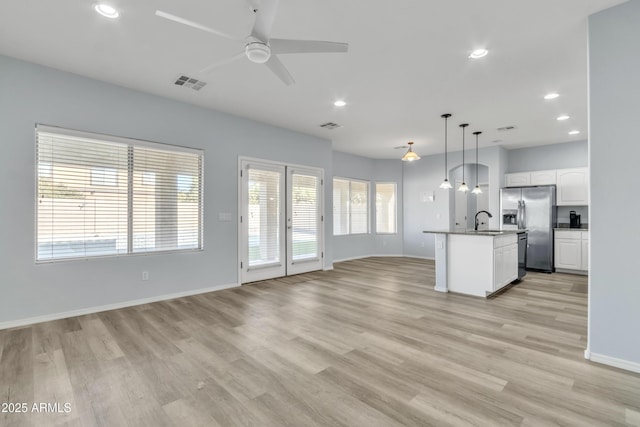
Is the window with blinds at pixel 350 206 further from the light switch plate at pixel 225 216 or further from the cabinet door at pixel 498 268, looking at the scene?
the cabinet door at pixel 498 268

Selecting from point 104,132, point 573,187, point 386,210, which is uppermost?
point 104,132

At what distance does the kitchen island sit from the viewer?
456 centimetres

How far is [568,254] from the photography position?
6.48m

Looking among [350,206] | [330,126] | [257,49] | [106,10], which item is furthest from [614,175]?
[350,206]

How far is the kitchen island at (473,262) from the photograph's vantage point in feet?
15.0

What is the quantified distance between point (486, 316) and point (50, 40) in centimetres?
580

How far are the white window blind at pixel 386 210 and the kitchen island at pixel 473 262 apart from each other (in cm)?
418

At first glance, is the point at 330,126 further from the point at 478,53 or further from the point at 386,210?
the point at 386,210

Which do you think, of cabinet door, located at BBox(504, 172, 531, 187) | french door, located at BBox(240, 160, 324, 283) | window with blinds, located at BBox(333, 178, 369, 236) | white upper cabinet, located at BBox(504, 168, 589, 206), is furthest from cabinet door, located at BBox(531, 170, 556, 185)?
french door, located at BBox(240, 160, 324, 283)

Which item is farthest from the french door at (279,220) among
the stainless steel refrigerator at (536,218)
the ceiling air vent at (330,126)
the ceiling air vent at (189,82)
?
the stainless steel refrigerator at (536,218)

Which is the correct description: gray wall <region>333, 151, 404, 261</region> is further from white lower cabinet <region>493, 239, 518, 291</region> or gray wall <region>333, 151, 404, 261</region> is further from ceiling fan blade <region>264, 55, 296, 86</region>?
ceiling fan blade <region>264, 55, 296, 86</region>

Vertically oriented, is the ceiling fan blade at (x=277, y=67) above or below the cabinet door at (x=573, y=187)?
above

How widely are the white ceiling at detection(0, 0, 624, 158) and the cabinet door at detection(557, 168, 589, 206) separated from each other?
1.80 metres

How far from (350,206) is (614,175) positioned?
249 inches
